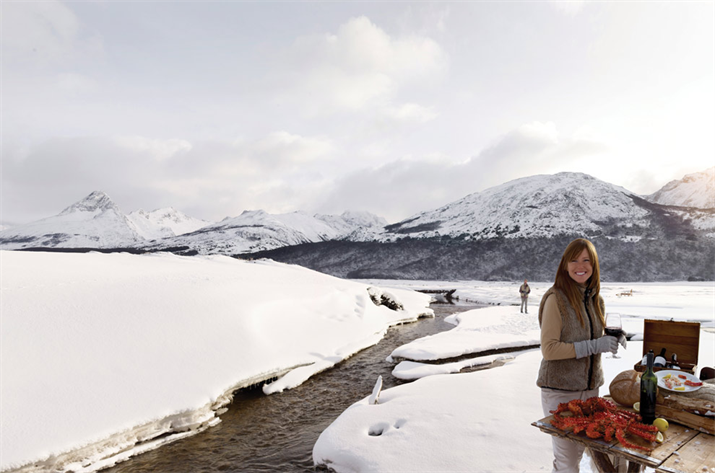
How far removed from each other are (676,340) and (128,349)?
452 inches

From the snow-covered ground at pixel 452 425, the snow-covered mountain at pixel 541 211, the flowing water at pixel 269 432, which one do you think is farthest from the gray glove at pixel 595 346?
the snow-covered mountain at pixel 541 211

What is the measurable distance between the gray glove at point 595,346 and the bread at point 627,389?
0.75m

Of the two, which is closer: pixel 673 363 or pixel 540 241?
pixel 673 363

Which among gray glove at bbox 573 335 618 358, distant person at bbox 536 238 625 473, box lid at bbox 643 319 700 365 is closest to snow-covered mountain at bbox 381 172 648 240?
box lid at bbox 643 319 700 365

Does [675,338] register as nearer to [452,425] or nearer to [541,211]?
[452,425]

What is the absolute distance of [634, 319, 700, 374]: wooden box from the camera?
4289 mm

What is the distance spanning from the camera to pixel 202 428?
855 cm

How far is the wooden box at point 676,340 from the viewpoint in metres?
4.29

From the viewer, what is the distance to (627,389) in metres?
3.93

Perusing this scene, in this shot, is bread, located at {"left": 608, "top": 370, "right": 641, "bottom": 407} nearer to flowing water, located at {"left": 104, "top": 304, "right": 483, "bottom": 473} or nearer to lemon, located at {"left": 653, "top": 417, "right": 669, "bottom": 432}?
lemon, located at {"left": 653, "top": 417, "right": 669, "bottom": 432}

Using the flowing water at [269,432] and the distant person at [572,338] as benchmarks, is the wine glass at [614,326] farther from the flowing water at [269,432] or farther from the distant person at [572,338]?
the flowing water at [269,432]

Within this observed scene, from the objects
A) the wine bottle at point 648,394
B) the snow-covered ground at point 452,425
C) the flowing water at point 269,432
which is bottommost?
the flowing water at point 269,432

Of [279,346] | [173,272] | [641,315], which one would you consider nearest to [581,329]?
[279,346]

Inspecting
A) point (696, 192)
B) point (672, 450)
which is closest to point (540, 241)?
point (672, 450)
